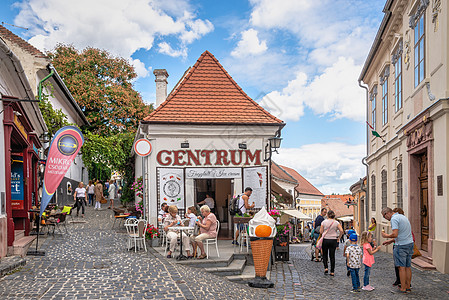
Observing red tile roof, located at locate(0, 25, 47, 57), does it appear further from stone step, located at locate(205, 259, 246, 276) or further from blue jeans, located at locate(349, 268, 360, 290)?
blue jeans, located at locate(349, 268, 360, 290)

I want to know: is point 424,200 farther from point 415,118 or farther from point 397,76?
point 397,76

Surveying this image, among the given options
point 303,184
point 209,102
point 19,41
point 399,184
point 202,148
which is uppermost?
point 19,41

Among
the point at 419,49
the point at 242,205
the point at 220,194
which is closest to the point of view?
the point at 242,205

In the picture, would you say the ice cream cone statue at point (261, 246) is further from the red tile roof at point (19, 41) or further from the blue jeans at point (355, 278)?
the red tile roof at point (19, 41)

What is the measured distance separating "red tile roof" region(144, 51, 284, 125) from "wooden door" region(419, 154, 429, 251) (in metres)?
4.53

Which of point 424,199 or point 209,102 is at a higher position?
point 209,102

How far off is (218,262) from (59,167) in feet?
13.6

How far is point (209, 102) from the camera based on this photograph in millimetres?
15953

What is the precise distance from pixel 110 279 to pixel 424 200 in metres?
9.24

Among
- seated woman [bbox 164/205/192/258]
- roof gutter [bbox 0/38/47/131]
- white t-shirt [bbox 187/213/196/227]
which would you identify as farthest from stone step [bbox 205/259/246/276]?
roof gutter [bbox 0/38/47/131]

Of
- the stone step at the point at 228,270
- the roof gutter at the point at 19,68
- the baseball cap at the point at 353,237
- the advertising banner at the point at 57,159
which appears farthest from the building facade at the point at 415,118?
the roof gutter at the point at 19,68

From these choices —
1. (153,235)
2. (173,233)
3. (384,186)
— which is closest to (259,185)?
(153,235)

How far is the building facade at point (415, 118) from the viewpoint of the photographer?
11.0m

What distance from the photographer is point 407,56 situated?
47.9ft
